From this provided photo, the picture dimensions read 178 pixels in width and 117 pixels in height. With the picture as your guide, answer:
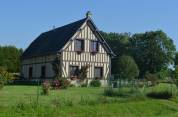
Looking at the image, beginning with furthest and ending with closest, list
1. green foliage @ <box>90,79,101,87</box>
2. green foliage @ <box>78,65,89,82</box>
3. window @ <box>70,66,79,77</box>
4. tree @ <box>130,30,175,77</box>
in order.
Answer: tree @ <box>130,30,175,77</box>, green foliage @ <box>90,79,101,87</box>, window @ <box>70,66,79,77</box>, green foliage @ <box>78,65,89,82</box>

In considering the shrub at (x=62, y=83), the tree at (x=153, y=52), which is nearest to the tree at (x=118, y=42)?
the tree at (x=153, y=52)

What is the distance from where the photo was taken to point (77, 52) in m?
46.6

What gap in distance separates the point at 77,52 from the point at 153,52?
39999mm

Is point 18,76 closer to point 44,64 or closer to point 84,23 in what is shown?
point 44,64

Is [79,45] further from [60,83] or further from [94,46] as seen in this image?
[60,83]

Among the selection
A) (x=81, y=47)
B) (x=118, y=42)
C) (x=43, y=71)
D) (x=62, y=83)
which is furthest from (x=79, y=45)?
(x=118, y=42)

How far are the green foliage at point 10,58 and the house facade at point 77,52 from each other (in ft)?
50.0

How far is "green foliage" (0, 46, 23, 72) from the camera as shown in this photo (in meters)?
65.9

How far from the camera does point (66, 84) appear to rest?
126 feet

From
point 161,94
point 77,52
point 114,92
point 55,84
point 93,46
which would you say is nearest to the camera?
point 114,92

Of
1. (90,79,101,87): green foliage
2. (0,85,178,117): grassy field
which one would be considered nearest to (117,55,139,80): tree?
(90,79,101,87): green foliage

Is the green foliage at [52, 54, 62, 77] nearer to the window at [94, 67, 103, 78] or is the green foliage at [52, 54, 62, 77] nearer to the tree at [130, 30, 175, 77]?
the window at [94, 67, 103, 78]

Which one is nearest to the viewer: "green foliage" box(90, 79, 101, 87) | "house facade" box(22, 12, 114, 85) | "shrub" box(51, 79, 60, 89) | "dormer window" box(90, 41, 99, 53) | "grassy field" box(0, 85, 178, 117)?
"grassy field" box(0, 85, 178, 117)

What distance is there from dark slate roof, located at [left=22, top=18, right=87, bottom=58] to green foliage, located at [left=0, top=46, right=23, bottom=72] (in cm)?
826
